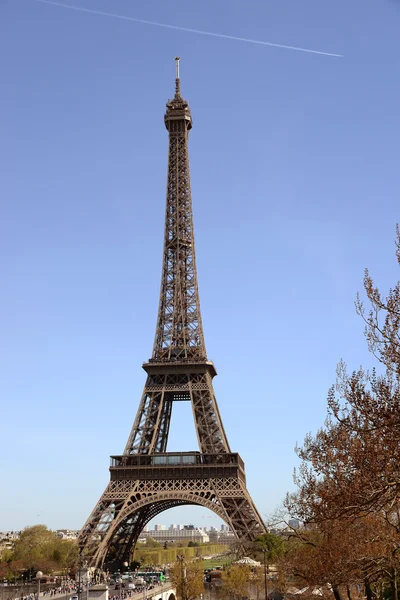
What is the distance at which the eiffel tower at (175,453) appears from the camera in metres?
71.3

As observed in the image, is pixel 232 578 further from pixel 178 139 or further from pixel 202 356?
pixel 178 139

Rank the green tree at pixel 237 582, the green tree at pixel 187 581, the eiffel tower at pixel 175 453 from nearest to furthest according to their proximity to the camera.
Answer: the green tree at pixel 237 582
the green tree at pixel 187 581
the eiffel tower at pixel 175 453

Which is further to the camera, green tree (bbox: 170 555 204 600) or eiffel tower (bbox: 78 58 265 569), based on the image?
eiffel tower (bbox: 78 58 265 569)

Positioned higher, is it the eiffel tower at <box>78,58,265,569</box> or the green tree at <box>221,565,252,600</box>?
the eiffel tower at <box>78,58,265,569</box>

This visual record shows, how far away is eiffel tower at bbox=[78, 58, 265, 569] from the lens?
71.3 m

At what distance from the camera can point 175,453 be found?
7600 cm

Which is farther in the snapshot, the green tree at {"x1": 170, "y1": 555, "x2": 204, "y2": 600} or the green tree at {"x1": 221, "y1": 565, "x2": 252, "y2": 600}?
the green tree at {"x1": 170, "y1": 555, "x2": 204, "y2": 600}

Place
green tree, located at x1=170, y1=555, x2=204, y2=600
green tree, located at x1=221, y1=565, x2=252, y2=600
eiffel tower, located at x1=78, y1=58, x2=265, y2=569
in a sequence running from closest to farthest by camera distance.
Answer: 1. green tree, located at x1=221, y1=565, x2=252, y2=600
2. green tree, located at x1=170, y1=555, x2=204, y2=600
3. eiffel tower, located at x1=78, y1=58, x2=265, y2=569

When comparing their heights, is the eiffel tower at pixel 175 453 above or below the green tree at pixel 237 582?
above

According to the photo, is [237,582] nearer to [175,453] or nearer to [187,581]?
[187,581]

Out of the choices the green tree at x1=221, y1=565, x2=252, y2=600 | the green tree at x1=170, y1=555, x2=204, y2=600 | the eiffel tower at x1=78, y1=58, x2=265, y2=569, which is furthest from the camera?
the eiffel tower at x1=78, y1=58, x2=265, y2=569

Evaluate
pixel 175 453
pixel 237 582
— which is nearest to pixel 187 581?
pixel 237 582

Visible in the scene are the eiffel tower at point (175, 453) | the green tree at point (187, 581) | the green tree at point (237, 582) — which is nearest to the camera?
the green tree at point (237, 582)

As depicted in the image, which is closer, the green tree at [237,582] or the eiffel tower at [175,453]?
the green tree at [237,582]
